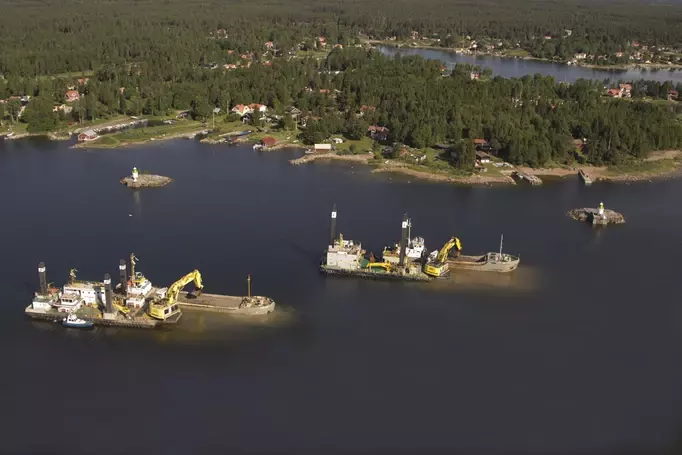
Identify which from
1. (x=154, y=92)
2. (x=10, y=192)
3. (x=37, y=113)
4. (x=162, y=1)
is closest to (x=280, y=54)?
(x=154, y=92)

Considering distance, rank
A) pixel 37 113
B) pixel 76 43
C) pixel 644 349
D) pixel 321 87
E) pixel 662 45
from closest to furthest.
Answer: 1. pixel 644 349
2. pixel 37 113
3. pixel 321 87
4. pixel 76 43
5. pixel 662 45

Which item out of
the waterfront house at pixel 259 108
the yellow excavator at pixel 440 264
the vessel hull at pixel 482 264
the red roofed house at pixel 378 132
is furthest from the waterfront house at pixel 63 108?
the vessel hull at pixel 482 264

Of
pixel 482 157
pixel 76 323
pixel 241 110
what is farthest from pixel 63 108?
pixel 76 323

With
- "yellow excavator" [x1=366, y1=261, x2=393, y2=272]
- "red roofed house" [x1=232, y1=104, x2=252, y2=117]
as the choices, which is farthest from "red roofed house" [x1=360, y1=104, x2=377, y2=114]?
"yellow excavator" [x1=366, y1=261, x2=393, y2=272]

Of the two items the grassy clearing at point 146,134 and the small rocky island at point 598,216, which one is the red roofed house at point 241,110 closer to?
the grassy clearing at point 146,134

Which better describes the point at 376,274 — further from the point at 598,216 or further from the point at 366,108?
the point at 366,108

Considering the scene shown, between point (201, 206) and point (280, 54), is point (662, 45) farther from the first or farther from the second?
point (201, 206)
